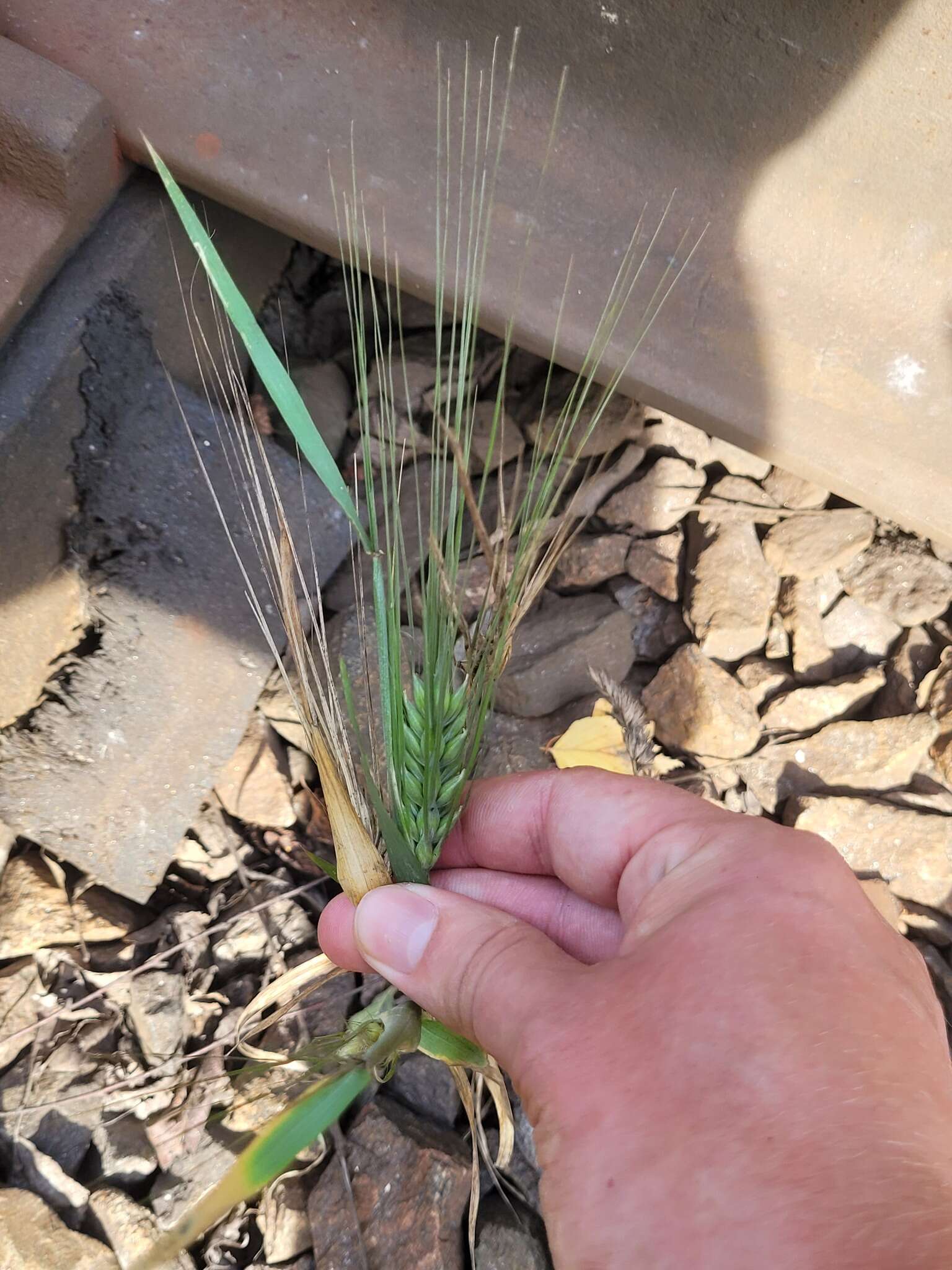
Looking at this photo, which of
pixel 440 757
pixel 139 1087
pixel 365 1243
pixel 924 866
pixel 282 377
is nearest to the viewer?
pixel 282 377

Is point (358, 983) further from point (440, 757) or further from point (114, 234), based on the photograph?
point (114, 234)

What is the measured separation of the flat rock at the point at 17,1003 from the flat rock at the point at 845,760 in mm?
1413

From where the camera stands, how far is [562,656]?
5.55ft

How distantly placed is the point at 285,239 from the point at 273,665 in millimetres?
919

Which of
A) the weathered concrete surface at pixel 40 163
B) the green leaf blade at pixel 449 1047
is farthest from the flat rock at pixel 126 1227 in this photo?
the weathered concrete surface at pixel 40 163

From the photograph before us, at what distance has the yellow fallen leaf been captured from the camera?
5.38 feet

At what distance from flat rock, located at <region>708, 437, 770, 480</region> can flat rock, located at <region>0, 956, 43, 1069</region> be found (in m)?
1.70

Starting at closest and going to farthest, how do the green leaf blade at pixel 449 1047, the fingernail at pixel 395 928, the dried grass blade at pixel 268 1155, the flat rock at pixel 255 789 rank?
the dried grass blade at pixel 268 1155, the fingernail at pixel 395 928, the green leaf blade at pixel 449 1047, the flat rock at pixel 255 789

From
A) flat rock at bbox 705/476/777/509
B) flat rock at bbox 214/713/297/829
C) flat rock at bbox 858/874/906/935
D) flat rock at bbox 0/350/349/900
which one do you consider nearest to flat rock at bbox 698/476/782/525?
flat rock at bbox 705/476/777/509

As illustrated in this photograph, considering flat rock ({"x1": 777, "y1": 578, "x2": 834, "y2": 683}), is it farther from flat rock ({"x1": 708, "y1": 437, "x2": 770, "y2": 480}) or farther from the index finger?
the index finger

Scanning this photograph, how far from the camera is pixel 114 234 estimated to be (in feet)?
4.97

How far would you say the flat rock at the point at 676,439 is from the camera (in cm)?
184

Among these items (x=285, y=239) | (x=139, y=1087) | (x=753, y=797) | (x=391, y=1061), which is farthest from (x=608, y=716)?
(x=285, y=239)

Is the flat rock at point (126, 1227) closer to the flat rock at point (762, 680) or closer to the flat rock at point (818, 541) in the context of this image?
the flat rock at point (762, 680)
